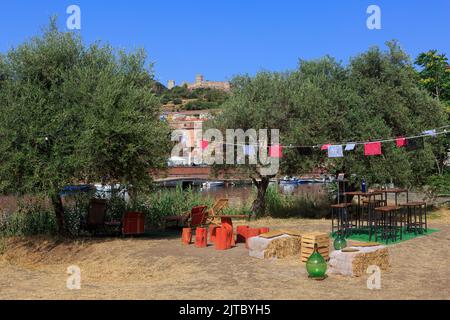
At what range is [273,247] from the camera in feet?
33.1

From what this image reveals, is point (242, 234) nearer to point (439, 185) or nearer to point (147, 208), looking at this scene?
point (147, 208)

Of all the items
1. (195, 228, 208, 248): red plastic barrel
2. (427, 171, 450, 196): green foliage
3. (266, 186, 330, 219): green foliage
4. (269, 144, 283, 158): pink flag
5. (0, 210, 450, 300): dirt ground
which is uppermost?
(269, 144, 283, 158): pink flag

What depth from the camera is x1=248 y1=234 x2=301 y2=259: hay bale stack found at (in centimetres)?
1005

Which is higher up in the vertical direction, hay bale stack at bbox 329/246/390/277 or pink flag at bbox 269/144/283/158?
pink flag at bbox 269/144/283/158

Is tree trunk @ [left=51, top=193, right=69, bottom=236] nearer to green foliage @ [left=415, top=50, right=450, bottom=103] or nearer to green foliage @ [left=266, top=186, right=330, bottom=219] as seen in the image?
green foliage @ [left=266, top=186, right=330, bottom=219]

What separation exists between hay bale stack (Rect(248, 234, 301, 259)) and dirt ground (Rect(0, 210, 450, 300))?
0.23 metres

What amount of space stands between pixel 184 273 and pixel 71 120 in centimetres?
521

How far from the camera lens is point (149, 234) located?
1464 centimetres

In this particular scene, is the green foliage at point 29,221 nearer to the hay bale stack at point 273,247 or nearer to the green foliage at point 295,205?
the hay bale stack at point 273,247

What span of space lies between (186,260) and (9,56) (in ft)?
24.2

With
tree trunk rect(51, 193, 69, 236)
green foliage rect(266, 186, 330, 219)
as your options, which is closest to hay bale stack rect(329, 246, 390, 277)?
tree trunk rect(51, 193, 69, 236)

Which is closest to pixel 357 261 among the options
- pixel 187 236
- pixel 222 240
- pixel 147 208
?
pixel 222 240

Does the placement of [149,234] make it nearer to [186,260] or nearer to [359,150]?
[186,260]
